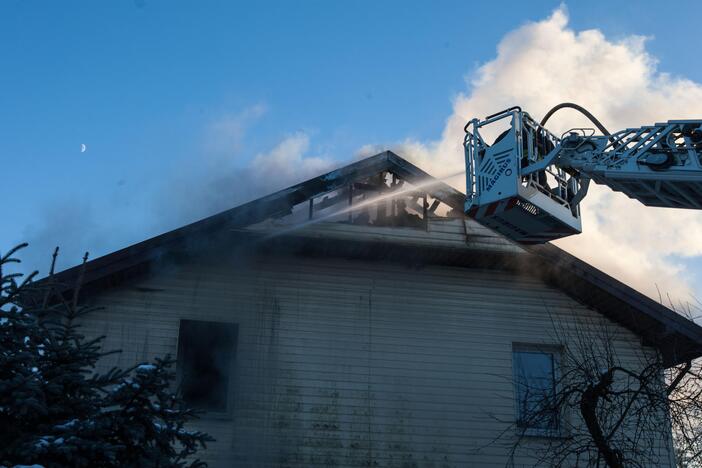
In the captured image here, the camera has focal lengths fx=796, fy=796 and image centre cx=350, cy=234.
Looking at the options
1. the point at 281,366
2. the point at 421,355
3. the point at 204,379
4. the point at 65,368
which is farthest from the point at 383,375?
the point at 65,368

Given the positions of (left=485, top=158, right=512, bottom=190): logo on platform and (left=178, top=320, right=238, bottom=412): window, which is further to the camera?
(left=178, top=320, right=238, bottom=412): window

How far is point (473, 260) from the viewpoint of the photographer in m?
12.8

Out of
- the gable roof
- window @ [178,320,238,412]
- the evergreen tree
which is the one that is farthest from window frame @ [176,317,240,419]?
the evergreen tree

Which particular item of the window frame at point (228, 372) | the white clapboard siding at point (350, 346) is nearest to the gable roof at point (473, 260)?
the white clapboard siding at point (350, 346)

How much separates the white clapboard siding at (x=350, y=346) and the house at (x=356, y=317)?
0.07 feet

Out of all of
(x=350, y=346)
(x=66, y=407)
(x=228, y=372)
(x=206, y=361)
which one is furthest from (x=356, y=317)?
(x=66, y=407)

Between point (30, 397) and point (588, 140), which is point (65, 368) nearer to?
point (30, 397)

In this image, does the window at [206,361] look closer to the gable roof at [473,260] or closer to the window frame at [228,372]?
the window frame at [228,372]

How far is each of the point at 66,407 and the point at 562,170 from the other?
5.75 meters

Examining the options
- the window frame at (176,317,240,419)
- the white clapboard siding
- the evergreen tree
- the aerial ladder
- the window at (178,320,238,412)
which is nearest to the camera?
the evergreen tree

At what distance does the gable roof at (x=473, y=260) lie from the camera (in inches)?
444

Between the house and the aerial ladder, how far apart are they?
3403 millimetres

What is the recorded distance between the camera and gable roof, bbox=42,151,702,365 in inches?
444

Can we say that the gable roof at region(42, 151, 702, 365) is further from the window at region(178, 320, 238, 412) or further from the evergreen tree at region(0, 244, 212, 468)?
the evergreen tree at region(0, 244, 212, 468)
